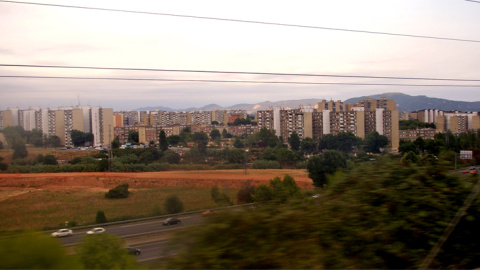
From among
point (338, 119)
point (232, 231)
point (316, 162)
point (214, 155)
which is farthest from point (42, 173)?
point (338, 119)

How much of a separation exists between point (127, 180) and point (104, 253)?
5.90 meters

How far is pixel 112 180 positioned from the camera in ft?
29.8

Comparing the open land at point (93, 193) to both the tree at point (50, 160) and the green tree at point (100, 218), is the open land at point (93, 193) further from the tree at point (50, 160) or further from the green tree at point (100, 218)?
the tree at point (50, 160)

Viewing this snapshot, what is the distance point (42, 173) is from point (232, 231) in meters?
8.15

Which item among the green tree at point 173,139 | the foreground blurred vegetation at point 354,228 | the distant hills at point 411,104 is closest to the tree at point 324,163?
the foreground blurred vegetation at point 354,228

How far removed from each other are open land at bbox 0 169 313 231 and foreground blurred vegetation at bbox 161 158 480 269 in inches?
80.5

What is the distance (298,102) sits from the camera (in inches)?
687

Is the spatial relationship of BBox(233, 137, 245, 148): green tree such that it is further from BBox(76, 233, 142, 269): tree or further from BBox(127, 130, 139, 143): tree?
BBox(76, 233, 142, 269): tree

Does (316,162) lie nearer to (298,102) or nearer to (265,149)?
(265,149)

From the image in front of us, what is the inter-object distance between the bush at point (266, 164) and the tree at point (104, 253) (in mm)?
8338

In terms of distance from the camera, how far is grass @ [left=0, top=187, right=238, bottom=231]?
648 cm

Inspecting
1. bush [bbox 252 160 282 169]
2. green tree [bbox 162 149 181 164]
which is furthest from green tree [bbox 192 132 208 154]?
bush [bbox 252 160 282 169]

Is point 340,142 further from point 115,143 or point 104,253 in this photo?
point 104,253

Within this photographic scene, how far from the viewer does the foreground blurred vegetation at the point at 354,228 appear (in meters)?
3.15
